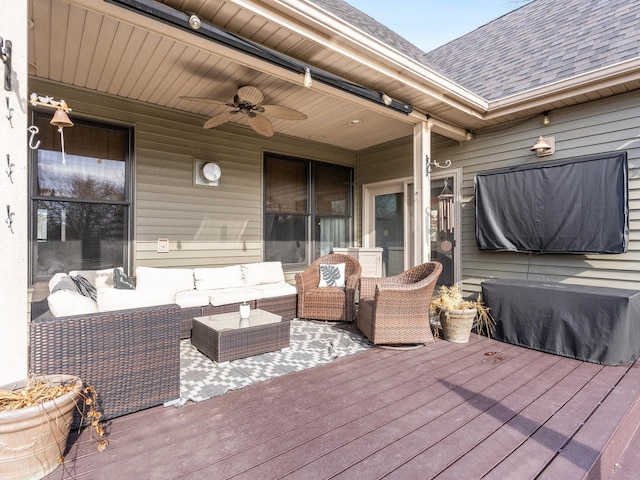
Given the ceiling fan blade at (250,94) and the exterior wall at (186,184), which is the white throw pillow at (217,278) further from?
the ceiling fan blade at (250,94)

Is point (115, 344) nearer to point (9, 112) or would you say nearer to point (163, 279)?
point (9, 112)

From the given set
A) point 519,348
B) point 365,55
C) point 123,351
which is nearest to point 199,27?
point 365,55

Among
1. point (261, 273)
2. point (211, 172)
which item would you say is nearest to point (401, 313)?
point (261, 273)

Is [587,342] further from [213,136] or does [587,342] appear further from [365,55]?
[213,136]

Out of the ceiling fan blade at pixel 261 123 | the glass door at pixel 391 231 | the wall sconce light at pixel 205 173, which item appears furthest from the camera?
the glass door at pixel 391 231

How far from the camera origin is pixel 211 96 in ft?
14.4

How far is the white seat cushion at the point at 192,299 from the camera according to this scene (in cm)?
378

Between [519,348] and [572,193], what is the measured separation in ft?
6.48

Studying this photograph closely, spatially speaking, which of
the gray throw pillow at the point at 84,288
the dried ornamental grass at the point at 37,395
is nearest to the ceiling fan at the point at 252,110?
the gray throw pillow at the point at 84,288

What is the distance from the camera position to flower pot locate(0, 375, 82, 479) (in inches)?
59.7

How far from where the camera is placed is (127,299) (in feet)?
7.64

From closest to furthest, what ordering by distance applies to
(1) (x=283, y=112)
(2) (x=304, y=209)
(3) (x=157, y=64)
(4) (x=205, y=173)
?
(3) (x=157, y=64)
(1) (x=283, y=112)
(4) (x=205, y=173)
(2) (x=304, y=209)

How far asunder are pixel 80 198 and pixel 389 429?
4.24 metres

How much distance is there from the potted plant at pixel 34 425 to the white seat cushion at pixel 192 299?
2.00 metres
